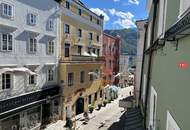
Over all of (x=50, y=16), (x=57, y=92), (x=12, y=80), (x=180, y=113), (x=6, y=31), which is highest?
(x=50, y=16)

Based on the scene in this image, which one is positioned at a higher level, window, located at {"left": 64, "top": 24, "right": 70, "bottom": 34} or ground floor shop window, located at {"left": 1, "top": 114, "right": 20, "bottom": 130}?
window, located at {"left": 64, "top": 24, "right": 70, "bottom": 34}

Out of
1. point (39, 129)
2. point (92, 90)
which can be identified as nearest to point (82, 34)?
point (92, 90)

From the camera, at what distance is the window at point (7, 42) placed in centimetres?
1977

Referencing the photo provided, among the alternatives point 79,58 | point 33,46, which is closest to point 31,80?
point 33,46

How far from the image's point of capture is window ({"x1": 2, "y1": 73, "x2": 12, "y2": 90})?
2009cm

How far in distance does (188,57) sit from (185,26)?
0.32 meters

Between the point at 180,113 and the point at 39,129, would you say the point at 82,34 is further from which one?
the point at 180,113

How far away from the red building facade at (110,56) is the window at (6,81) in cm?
2842

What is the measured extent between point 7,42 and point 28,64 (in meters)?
3.49

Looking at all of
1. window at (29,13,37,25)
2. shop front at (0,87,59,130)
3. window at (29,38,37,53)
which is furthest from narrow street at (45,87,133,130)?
window at (29,13,37,25)

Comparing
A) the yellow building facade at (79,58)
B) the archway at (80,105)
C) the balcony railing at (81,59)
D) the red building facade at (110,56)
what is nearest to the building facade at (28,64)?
the yellow building facade at (79,58)

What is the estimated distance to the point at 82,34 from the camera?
118 feet

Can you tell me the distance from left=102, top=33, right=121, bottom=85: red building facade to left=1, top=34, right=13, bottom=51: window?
2835 centimetres

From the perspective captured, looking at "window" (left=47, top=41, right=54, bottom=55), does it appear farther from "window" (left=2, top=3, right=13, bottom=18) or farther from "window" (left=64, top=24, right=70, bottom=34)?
"window" (left=2, top=3, right=13, bottom=18)
